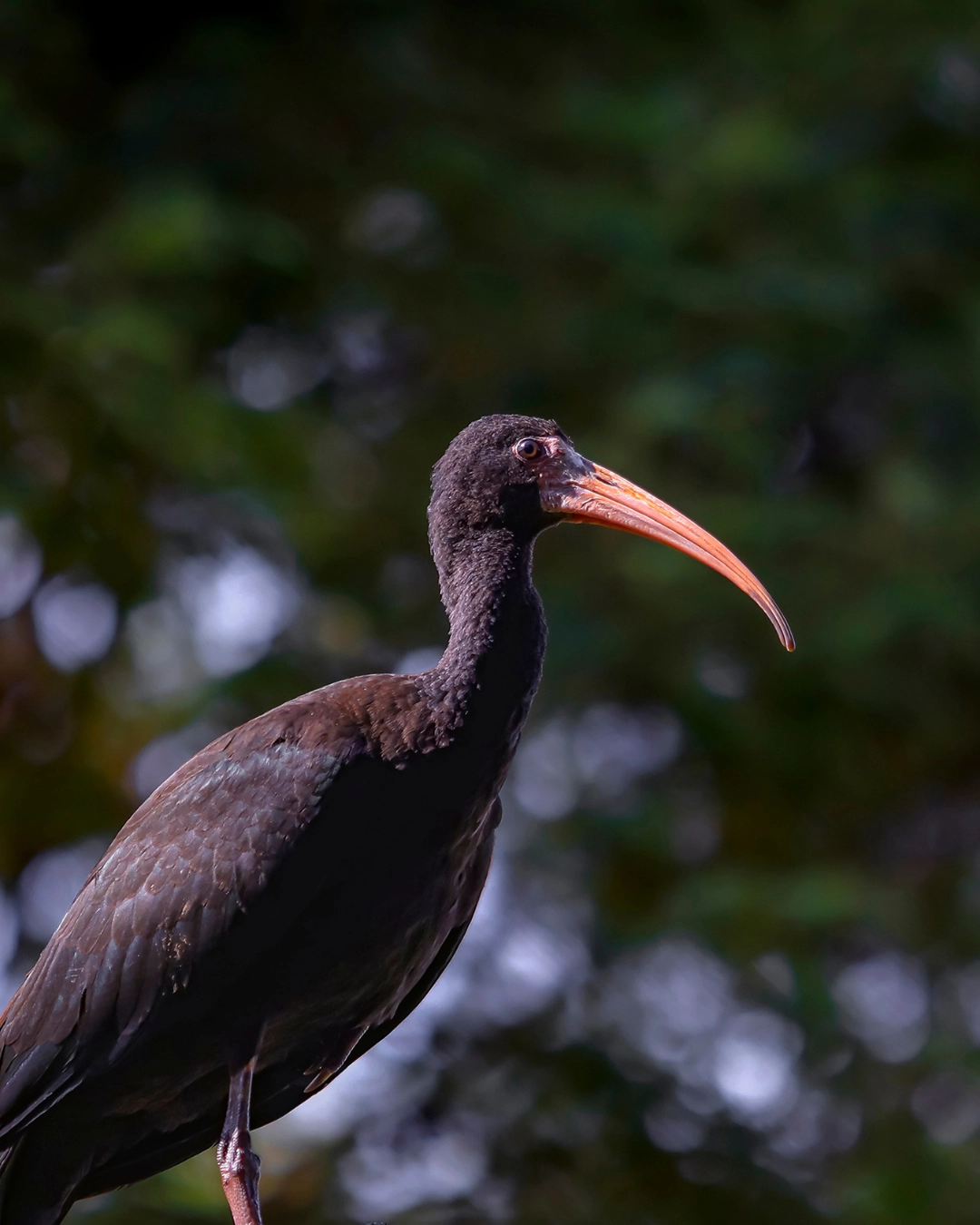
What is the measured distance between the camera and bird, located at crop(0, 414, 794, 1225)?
4.38 m

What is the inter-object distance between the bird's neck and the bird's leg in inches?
42.6

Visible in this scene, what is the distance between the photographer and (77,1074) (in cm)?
461

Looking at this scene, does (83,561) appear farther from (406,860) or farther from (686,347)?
(406,860)

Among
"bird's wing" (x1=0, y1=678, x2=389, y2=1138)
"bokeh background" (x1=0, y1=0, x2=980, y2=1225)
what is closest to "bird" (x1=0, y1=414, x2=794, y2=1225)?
"bird's wing" (x1=0, y1=678, x2=389, y2=1138)

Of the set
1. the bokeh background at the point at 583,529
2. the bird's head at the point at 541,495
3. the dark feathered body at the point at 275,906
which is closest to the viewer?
the dark feathered body at the point at 275,906

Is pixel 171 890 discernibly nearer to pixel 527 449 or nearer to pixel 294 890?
pixel 294 890

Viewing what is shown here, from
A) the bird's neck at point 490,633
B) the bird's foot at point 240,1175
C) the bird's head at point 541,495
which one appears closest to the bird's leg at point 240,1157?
the bird's foot at point 240,1175

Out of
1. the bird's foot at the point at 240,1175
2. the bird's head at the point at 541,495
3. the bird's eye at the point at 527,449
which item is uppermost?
the bird's eye at the point at 527,449

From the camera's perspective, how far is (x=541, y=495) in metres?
4.86

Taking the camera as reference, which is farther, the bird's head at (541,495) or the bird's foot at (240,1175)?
the bird's head at (541,495)

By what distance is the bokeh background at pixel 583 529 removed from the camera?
9492mm

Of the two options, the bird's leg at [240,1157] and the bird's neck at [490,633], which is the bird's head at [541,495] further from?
the bird's leg at [240,1157]

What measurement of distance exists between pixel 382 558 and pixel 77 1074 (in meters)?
5.87

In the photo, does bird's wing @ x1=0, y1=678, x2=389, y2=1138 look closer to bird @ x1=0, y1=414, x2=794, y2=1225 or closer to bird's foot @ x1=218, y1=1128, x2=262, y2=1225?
bird @ x1=0, y1=414, x2=794, y2=1225
